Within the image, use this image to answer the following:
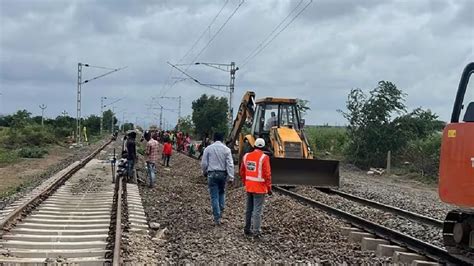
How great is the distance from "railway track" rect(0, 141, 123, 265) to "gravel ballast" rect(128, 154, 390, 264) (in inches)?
32.4

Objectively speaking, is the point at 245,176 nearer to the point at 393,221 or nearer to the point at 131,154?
the point at 393,221

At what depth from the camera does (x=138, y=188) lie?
18766 millimetres

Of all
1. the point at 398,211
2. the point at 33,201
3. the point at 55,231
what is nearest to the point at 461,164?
the point at 398,211

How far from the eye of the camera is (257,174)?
35.0 ft

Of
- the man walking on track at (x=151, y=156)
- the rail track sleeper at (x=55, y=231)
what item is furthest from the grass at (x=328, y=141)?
the rail track sleeper at (x=55, y=231)

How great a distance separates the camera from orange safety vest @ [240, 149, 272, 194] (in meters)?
10.6

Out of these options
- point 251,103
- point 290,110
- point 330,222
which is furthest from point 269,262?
point 251,103

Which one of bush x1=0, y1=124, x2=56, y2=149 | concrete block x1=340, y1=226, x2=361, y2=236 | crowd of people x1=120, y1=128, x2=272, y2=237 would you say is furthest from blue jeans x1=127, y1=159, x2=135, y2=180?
bush x1=0, y1=124, x2=56, y2=149

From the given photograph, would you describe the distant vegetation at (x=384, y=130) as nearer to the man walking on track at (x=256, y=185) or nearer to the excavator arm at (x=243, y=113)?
the excavator arm at (x=243, y=113)

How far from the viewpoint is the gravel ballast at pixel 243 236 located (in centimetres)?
892

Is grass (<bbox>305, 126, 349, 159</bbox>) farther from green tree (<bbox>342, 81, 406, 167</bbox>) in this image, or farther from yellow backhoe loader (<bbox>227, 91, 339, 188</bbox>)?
yellow backhoe loader (<bbox>227, 91, 339, 188</bbox>)

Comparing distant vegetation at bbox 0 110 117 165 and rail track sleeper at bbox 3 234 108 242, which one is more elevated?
distant vegetation at bbox 0 110 117 165

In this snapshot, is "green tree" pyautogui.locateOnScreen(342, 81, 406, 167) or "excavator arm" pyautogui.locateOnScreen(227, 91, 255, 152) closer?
"excavator arm" pyautogui.locateOnScreen(227, 91, 255, 152)

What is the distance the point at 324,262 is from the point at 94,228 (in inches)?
179
